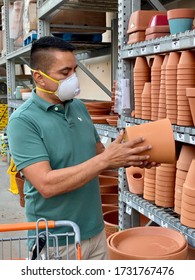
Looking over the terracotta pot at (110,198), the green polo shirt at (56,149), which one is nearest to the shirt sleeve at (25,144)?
the green polo shirt at (56,149)

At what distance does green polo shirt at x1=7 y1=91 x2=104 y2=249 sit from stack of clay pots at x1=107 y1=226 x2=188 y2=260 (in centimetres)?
20

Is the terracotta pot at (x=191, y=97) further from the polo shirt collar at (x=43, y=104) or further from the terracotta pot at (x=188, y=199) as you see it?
the polo shirt collar at (x=43, y=104)

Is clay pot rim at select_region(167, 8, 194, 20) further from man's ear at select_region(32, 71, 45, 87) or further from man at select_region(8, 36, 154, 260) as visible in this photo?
man's ear at select_region(32, 71, 45, 87)

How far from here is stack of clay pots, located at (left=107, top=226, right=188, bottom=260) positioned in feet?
4.98

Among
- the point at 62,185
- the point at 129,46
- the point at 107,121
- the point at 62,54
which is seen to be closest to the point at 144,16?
the point at 129,46

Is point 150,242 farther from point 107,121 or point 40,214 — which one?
point 107,121

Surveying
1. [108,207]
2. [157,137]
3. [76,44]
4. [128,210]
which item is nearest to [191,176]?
[157,137]

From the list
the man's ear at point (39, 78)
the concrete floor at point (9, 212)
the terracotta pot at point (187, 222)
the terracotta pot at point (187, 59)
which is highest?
the terracotta pot at point (187, 59)

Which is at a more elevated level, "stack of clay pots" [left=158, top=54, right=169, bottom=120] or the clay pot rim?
the clay pot rim

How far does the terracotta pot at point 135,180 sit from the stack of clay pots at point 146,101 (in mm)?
359

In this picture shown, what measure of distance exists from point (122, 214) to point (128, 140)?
1157 mm

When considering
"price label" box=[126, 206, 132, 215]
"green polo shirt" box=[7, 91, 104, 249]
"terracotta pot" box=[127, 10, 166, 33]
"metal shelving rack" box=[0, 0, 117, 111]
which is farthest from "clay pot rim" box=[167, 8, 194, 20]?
"metal shelving rack" box=[0, 0, 117, 111]

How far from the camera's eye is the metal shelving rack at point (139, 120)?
72.4 inches

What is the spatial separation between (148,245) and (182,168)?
486 millimetres
